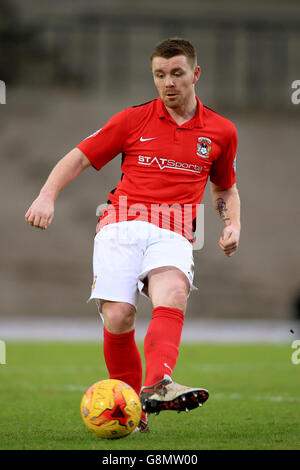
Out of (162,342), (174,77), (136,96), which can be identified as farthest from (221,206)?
(136,96)

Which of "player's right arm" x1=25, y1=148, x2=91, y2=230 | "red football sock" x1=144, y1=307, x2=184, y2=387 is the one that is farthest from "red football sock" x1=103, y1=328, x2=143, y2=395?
"player's right arm" x1=25, y1=148, x2=91, y2=230

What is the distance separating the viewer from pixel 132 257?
498 cm

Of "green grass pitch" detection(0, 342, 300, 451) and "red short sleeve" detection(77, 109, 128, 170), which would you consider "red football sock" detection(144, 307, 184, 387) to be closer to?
"green grass pitch" detection(0, 342, 300, 451)

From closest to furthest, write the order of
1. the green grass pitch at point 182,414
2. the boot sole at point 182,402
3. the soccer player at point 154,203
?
the boot sole at point 182,402
the green grass pitch at point 182,414
the soccer player at point 154,203

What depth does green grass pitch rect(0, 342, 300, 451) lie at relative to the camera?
4734mm

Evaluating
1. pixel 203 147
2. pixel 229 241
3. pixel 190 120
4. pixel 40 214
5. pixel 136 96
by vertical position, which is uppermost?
pixel 136 96

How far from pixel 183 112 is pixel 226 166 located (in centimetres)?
48

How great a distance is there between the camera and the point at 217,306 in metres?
18.8

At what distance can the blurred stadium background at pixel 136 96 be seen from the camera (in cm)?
1953

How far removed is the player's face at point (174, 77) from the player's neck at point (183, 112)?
7 centimetres

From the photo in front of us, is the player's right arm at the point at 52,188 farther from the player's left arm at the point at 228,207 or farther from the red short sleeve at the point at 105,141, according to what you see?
the player's left arm at the point at 228,207

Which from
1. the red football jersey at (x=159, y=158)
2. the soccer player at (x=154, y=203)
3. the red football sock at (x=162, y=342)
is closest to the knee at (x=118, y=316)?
the soccer player at (x=154, y=203)

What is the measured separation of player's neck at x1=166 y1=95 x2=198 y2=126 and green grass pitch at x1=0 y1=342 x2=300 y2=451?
1.95 meters

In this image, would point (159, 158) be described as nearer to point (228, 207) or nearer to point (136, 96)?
point (228, 207)
